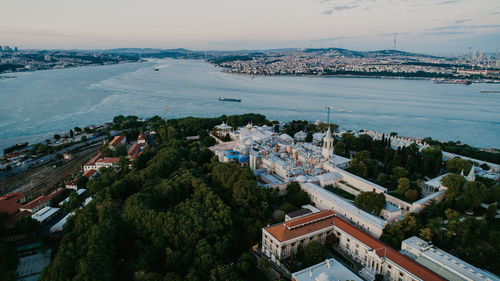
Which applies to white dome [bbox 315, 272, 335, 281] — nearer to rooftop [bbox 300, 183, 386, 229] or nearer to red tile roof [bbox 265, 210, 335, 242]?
red tile roof [bbox 265, 210, 335, 242]

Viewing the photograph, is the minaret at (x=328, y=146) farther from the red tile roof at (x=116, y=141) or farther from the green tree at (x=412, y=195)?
the red tile roof at (x=116, y=141)

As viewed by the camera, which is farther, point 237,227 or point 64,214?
point 64,214

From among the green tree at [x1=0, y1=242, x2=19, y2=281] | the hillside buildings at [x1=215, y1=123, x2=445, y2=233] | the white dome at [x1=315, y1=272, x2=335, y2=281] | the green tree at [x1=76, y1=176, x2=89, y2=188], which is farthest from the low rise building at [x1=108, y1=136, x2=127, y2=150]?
the white dome at [x1=315, y1=272, x2=335, y2=281]

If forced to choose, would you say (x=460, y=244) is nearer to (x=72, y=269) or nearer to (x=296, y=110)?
(x=72, y=269)

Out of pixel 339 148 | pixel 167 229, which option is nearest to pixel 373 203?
pixel 339 148

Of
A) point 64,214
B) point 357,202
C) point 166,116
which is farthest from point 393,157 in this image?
point 166,116

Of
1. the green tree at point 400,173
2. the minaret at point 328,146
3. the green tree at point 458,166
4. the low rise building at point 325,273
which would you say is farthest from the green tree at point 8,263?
the green tree at point 458,166
